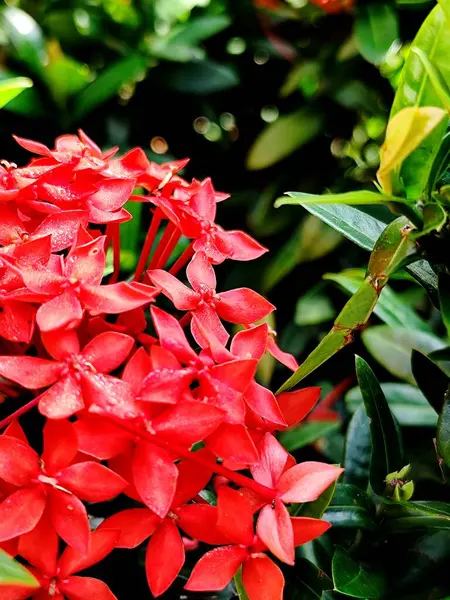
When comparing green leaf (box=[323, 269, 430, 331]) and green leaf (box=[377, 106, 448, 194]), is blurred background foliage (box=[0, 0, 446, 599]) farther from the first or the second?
green leaf (box=[377, 106, 448, 194])

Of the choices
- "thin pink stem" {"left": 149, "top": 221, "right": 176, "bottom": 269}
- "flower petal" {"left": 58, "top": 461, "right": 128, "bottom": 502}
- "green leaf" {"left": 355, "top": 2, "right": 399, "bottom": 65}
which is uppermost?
"green leaf" {"left": 355, "top": 2, "right": 399, "bottom": 65}

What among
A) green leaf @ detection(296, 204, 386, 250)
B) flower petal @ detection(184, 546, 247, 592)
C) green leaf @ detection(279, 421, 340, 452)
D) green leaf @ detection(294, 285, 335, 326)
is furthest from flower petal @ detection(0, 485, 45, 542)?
green leaf @ detection(294, 285, 335, 326)

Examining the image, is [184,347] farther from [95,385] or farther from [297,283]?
[297,283]

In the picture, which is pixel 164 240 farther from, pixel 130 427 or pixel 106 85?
pixel 106 85

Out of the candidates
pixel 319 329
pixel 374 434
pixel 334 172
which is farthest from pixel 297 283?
pixel 374 434

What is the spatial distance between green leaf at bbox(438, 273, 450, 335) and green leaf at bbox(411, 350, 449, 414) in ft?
0.51

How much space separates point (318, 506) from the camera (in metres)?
0.58

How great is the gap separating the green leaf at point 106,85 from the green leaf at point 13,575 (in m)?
0.90

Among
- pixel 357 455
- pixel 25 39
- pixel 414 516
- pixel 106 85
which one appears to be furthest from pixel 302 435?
pixel 25 39

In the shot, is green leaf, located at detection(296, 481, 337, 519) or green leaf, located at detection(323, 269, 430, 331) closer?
green leaf, located at detection(296, 481, 337, 519)

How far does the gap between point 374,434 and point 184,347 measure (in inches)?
10.6

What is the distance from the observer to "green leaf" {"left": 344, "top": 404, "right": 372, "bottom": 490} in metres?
0.76

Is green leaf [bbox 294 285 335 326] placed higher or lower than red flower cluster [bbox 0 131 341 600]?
lower

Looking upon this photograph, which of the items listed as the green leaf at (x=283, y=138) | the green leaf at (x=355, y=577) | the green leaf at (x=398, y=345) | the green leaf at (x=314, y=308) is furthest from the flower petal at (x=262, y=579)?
the green leaf at (x=283, y=138)
